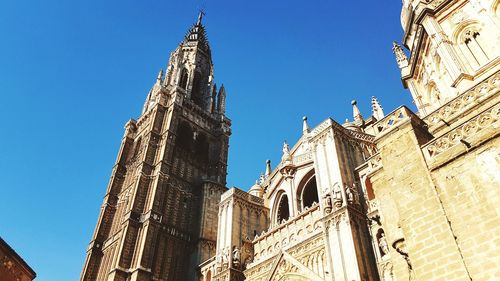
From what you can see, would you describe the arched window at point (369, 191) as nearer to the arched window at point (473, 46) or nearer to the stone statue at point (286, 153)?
the arched window at point (473, 46)

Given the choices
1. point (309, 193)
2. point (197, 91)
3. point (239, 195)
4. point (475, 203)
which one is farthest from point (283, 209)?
point (197, 91)

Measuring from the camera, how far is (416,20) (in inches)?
627

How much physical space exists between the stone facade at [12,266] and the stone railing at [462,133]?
9.87 metres

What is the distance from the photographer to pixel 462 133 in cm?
833

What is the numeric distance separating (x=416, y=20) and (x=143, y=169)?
77.9 ft

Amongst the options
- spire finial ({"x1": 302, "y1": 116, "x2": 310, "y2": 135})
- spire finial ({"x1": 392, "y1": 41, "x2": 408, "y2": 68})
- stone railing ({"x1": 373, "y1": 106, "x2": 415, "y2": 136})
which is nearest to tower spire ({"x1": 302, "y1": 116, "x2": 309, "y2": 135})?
spire finial ({"x1": 302, "y1": 116, "x2": 310, "y2": 135})

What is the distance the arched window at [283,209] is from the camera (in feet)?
79.6

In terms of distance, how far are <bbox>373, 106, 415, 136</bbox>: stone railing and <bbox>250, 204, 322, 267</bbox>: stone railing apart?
8251mm

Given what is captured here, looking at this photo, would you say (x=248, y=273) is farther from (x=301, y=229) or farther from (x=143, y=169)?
(x=143, y=169)

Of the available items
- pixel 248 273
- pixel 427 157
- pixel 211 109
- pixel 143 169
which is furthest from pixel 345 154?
pixel 211 109

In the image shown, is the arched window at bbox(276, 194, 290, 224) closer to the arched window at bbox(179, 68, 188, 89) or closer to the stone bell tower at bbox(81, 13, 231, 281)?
the stone bell tower at bbox(81, 13, 231, 281)

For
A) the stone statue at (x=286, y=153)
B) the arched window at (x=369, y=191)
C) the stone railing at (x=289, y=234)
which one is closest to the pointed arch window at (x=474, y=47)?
the arched window at (x=369, y=191)

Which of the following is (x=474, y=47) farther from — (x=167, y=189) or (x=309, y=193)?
(x=167, y=189)

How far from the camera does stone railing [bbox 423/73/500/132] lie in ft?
29.8
